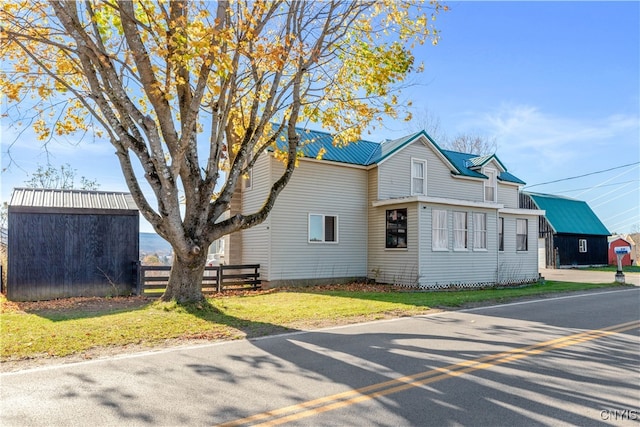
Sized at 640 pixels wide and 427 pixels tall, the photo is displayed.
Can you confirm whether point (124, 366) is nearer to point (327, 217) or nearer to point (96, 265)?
point (96, 265)

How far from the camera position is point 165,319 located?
9.02 metres

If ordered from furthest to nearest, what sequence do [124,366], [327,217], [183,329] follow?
[327,217]
[183,329]
[124,366]

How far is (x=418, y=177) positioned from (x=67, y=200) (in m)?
14.7

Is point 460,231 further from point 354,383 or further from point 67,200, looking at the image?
point 67,200

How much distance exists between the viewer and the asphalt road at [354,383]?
4297mm

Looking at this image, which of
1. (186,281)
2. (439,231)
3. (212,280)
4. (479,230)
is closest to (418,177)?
(439,231)

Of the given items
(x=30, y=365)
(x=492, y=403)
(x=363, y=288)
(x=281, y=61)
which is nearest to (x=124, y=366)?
(x=30, y=365)

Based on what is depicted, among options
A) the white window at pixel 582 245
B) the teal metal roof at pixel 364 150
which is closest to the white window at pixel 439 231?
the teal metal roof at pixel 364 150

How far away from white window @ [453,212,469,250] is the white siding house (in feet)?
0.15

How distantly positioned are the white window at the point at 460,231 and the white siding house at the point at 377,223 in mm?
45

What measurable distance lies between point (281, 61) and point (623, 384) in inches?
346

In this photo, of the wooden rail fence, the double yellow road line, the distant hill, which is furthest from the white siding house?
the double yellow road line

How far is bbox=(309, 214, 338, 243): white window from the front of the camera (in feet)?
60.2

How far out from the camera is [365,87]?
12.7 metres
